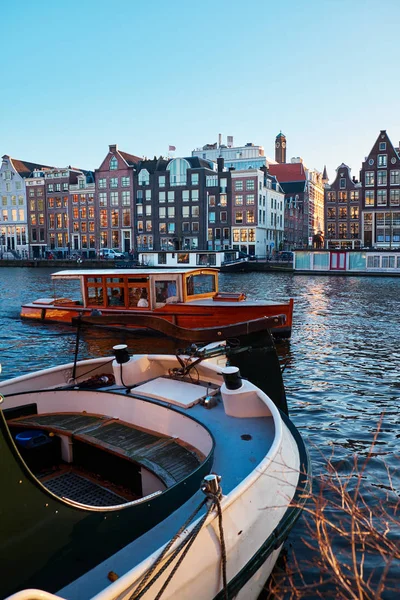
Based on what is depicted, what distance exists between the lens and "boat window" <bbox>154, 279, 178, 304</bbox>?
63.3ft

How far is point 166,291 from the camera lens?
1944 cm

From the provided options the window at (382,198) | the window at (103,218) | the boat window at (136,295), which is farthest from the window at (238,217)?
the boat window at (136,295)

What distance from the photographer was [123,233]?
8200 centimetres

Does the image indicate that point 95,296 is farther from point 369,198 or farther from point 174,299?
point 369,198

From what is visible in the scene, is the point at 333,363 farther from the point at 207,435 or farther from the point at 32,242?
the point at 32,242

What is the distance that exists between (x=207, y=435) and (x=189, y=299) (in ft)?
45.7

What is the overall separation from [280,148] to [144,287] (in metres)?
108

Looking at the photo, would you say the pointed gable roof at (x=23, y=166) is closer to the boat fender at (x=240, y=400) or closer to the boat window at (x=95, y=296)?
the boat window at (x=95, y=296)

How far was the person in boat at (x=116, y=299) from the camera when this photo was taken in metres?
20.4

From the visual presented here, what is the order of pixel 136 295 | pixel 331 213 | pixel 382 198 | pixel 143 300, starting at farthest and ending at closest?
pixel 331 213
pixel 382 198
pixel 136 295
pixel 143 300

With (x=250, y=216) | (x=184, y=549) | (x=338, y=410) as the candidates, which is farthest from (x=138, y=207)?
(x=184, y=549)

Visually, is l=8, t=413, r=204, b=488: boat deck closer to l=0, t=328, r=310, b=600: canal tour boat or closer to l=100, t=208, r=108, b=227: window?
l=0, t=328, r=310, b=600: canal tour boat

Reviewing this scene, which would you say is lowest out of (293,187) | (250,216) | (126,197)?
(250,216)

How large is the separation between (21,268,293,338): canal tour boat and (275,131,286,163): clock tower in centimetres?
10590
